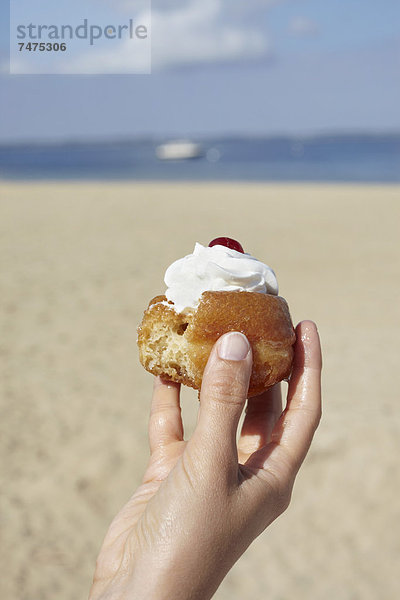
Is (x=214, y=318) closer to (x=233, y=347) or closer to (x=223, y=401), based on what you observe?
(x=233, y=347)

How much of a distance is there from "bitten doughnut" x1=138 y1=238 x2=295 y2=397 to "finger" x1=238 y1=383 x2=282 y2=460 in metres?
0.43

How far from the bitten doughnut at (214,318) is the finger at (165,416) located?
22 centimetres

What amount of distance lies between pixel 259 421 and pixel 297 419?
0.56m

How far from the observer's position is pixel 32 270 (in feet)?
39.8

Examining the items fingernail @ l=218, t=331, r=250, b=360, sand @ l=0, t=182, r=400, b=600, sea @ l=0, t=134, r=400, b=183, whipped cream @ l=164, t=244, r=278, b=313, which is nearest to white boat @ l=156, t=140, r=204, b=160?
sea @ l=0, t=134, r=400, b=183

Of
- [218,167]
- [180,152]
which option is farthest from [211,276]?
[180,152]

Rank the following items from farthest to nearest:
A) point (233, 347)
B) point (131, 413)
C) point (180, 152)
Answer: point (180, 152) → point (131, 413) → point (233, 347)

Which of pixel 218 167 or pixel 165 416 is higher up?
pixel 218 167

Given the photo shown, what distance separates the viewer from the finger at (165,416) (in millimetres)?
3088

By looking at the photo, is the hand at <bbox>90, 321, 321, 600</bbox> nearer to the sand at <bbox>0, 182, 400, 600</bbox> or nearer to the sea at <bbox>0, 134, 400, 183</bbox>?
the sand at <bbox>0, 182, 400, 600</bbox>

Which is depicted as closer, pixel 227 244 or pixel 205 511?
pixel 205 511

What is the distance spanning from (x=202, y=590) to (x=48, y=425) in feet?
14.8

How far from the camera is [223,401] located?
7.39 feet

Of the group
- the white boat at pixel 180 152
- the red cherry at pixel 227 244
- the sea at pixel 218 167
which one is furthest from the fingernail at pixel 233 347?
the white boat at pixel 180 152
